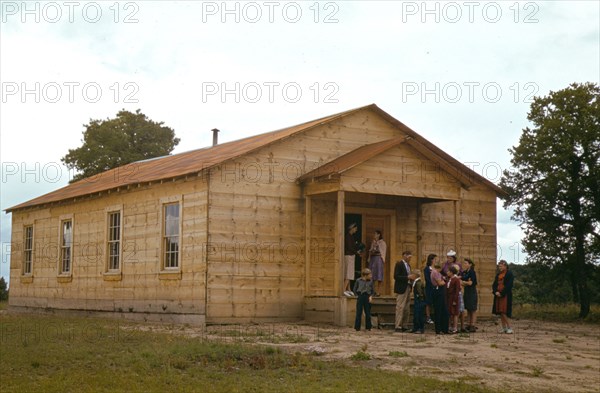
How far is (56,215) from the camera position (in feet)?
98.5

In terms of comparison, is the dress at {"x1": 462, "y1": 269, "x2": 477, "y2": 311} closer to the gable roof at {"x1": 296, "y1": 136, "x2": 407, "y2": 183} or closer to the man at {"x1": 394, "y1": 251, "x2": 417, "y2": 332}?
the man at {"x1": 394, "y1": 251, "x2": 417, "y2": 332}

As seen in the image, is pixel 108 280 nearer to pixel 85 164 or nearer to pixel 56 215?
pixel 56 215

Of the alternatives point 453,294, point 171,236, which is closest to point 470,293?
point 453,294

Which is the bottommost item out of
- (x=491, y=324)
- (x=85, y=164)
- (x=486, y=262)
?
(x=491, y=324)

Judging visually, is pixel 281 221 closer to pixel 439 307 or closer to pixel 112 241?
pixel 439 307

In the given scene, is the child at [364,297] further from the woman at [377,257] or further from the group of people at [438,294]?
the woman at [377,257]

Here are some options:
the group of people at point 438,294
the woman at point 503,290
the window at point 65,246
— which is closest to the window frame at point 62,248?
the window at point 65,246

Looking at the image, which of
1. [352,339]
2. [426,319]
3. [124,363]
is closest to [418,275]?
[426,319]

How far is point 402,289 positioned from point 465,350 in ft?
13.5

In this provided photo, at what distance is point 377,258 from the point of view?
2259 cm

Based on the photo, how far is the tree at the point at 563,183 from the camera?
27266 mm

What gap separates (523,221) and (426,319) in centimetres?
974

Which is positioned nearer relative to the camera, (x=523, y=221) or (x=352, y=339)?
(x=352, y=339)

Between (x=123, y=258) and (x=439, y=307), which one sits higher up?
(x=123, y=258)
